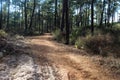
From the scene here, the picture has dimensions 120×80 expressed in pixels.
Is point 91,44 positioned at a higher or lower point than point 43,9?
lower

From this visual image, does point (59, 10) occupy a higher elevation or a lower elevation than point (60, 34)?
Answer: higher

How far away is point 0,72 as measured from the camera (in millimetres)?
8758

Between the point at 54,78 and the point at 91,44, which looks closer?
the point at 54,78

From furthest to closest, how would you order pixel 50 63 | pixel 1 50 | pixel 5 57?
1. pixel 1 50
2. pixel 5 57
3. pixel 50 63

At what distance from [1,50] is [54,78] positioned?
17.2ft

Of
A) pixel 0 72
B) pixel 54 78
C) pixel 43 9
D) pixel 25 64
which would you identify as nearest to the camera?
pixel 54 78

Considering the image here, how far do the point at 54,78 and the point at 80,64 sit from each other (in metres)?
2.98

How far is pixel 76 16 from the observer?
71312mm

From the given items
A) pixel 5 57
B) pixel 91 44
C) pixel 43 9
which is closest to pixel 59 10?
pixel 43 9

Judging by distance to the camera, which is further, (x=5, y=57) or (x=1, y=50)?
(x=1, y=50)

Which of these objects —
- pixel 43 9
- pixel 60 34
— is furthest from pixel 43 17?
pixel 60 34

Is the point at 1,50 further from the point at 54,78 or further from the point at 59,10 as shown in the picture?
the point at 59,10

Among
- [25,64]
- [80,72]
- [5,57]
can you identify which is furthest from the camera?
[5,57]

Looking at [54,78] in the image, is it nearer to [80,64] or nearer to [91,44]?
[80,64]
